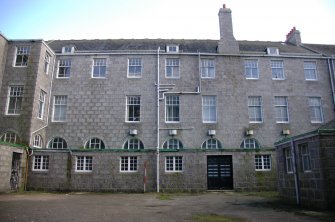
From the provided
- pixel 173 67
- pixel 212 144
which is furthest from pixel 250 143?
pixel 173 67

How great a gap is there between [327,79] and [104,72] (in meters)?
21.4

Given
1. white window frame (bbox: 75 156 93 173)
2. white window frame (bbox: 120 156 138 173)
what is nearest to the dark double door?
white window frame (bbox: 120 156 138 173)

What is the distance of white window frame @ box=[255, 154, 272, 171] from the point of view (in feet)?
70.4

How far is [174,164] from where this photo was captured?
69.9 ft

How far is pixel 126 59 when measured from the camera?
2669 cm

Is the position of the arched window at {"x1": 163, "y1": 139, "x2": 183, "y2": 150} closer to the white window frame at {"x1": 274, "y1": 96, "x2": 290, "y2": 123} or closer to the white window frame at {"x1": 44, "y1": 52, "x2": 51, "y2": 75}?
the white window frame at {"x1": 274, "y1": 96, "x2": 290, "y2": 123}

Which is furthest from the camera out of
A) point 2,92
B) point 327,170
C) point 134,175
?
point 2,92

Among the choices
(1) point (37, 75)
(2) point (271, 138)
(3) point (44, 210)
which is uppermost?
(1) point (37, 75)

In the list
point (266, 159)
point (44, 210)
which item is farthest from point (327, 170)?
point (44, 210)

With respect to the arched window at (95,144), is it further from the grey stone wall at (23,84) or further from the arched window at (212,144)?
the arched window at (212,144)

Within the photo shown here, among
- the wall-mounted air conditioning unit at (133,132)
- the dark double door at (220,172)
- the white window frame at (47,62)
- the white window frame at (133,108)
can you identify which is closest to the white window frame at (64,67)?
the white window frame at (47,62)

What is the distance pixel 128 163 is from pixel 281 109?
49.3ft

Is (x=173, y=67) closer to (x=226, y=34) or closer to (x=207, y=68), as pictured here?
(x=207, y=68)

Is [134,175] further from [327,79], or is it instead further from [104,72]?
[327,79]
